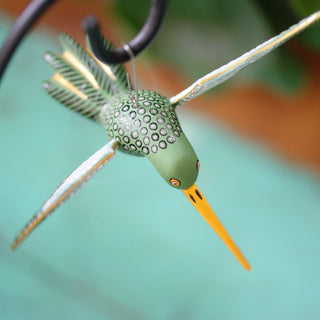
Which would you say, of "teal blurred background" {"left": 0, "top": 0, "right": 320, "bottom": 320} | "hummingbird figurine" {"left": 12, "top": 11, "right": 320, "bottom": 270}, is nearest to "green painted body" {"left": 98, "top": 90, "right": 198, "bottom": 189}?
"hummingbird figurine" {"left": 12, "top": 11, "right": 320, "bottom": 270}

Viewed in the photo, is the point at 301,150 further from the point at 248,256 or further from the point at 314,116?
the point at 248,256

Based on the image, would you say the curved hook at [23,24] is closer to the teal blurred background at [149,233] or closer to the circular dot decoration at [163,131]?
the circular dot decoration at [163,131]

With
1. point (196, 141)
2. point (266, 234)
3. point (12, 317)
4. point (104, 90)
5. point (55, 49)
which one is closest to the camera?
point (104, 90)

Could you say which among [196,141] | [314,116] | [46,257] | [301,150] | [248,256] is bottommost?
[46,257]

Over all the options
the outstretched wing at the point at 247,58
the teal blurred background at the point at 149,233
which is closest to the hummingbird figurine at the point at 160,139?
the outstretched wing at the point at 247,58

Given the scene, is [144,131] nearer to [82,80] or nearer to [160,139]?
[160,139]

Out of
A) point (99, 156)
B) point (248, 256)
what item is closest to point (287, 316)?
point (248, 256)
